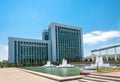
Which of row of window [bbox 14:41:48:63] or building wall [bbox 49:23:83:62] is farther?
building wall [bbox 49:23:83:62]

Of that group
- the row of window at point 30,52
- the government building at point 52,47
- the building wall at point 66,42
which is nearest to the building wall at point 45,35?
the government building at point 52,47

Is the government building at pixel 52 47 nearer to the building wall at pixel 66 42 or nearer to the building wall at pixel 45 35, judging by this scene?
the building wall at pixel 66 42

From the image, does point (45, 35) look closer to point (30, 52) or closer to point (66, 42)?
point (66, 42)

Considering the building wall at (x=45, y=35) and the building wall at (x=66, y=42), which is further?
the building wall at (x=45, y=35)

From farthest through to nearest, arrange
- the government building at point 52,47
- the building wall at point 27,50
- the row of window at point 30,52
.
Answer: the row of window at point 30,52 → the government building at point 52,47 → the building wall at point 27,50

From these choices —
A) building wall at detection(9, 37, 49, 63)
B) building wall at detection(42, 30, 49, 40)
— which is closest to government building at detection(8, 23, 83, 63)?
building wall at detection(9, 37, 49, 63)

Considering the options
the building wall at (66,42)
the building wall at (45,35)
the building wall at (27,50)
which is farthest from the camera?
the building wall at (45,35)

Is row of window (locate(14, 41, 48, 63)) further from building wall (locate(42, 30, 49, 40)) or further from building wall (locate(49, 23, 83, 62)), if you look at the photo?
building wall (locate(42, 30, 49, 40))

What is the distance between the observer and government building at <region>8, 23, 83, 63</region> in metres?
100

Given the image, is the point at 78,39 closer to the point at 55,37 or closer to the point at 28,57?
the point at 55,37

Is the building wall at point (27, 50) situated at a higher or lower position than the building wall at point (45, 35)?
lower

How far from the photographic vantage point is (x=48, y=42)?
4341 inches

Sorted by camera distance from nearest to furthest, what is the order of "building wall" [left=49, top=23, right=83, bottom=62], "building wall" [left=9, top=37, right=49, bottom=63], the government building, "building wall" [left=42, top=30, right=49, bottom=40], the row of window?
"building wall" [left=9, top=37, right=49, bottom=63] → the government building → the row of window → "building wall" [left=49, top=23, right=83, bottom=62] → "building wall" [left=42, top=30, right=49, bottom=40]

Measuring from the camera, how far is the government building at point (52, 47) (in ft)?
328
